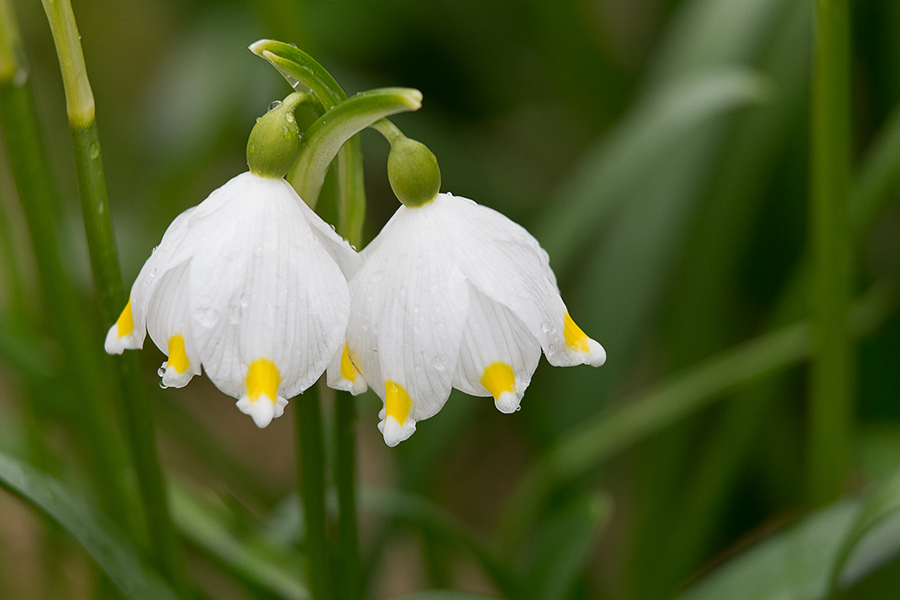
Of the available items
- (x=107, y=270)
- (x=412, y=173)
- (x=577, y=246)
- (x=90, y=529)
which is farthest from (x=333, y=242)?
(x=577, y=246)

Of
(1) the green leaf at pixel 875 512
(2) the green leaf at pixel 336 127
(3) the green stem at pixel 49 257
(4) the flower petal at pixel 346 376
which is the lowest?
(1) the green leaf at pixel 875 512

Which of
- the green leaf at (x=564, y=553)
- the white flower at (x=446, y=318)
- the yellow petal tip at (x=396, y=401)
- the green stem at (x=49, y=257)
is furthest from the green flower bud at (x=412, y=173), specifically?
the green leaf at (x=564, y=553)

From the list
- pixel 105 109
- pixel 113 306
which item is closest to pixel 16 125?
pixel 113 306

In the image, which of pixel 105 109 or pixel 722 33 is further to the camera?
pixel 105 109

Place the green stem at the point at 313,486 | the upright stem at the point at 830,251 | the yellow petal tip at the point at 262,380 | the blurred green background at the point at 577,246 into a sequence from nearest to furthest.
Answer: the yellow petal tip at the point at 262,380
the green stem at the point at 313,486
the upright stem at the point at 830,251
the blurred green background at the point at 577,246

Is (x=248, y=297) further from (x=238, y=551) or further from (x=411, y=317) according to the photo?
(x=238, y=551)

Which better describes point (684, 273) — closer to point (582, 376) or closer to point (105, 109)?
point (582, 376)

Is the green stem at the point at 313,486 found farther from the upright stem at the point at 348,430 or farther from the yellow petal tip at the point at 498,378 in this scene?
the yellow petal tip at the point at 498,378
